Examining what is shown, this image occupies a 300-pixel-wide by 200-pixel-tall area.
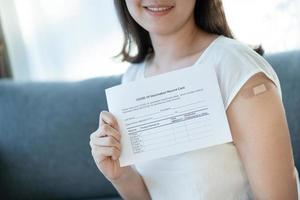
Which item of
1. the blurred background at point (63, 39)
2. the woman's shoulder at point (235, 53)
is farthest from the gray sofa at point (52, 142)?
the woman's shoulder at point (235, 53)

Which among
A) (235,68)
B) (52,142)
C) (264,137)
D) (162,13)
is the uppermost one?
(162,13)

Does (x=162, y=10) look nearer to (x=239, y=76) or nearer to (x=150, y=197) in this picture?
(x=239, y=76)

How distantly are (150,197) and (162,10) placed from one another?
1.67 ft

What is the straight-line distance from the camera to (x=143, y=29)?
1186 millimetres

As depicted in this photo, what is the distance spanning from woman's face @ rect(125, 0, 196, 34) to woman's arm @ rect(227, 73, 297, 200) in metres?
0.25

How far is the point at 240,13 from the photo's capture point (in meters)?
1.65

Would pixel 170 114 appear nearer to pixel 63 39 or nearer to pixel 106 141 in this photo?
pixel 106 141

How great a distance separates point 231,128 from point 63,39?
1.21 metres

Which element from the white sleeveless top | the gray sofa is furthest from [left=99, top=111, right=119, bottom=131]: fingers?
the gray sofa

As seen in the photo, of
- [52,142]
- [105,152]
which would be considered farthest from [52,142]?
[105,152]

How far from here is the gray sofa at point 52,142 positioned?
4.96 feet

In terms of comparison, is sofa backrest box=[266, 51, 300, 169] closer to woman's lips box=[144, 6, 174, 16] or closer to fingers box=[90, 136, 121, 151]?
woman's lips box=[144, 6, 174, 16]

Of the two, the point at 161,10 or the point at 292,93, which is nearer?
the point at 161,10

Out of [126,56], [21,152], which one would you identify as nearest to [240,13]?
[126,56]
